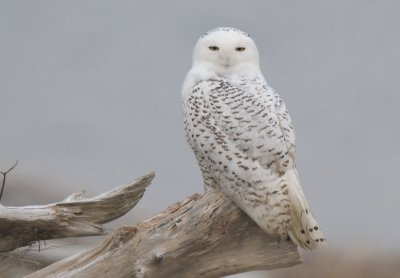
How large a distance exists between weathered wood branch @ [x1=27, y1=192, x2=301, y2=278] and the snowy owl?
0.06 metres

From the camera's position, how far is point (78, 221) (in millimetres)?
2033

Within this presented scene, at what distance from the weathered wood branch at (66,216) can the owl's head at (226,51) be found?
13.5 inches

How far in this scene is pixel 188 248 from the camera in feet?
6.14

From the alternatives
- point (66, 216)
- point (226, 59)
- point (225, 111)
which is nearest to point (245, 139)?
point (225, 111)

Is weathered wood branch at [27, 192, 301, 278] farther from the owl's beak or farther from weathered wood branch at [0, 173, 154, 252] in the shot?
the owl's beak

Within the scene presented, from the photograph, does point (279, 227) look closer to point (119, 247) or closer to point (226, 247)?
point (226, 247)

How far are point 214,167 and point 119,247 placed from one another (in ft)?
1.04

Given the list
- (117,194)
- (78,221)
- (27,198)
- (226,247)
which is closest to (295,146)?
(226,247)

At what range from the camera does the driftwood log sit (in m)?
1.86

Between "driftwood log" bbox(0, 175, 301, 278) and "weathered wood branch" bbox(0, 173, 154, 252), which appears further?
"weathered wood branch" bbox(0, 173, 154, 252)

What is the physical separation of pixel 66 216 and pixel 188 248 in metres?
0.37

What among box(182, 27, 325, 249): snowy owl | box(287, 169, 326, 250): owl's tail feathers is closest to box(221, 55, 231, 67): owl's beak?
box(182, 27, 325, 249): snowy owl

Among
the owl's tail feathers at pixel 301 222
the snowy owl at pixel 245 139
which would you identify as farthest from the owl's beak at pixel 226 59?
the owl's tail feathers at pixel 301 222

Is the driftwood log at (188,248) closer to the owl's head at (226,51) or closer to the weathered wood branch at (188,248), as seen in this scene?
the weathered wood branch at (188,248)
